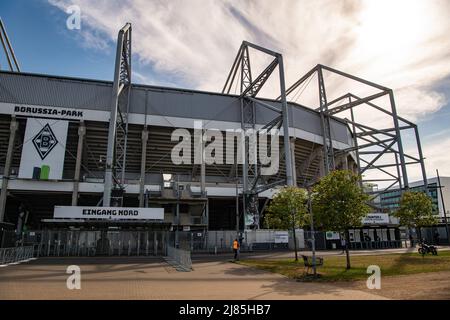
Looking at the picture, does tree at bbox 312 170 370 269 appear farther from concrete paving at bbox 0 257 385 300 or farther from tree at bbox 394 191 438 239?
tree at bbox 394 191 438 239

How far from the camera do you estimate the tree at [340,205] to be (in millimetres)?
17625

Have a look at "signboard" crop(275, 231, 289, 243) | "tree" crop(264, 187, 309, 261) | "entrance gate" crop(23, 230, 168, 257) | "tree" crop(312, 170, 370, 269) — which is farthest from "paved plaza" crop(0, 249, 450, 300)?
"signboard" crop(275, 231, 289, 243)

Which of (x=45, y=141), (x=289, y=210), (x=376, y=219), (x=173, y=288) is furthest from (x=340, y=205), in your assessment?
(x=45, y=141)

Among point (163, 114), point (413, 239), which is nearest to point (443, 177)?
point (413, 239)

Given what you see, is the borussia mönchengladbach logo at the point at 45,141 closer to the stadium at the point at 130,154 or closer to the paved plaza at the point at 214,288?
the stadium at the point at 130,154

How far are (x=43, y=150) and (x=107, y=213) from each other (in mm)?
13322

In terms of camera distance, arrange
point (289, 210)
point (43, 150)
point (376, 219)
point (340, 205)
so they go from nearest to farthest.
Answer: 1. point (340, 205)
2. point (289, 210)
3. point (43, 150)
4. point (376, 219)

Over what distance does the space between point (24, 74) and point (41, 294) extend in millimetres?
36699

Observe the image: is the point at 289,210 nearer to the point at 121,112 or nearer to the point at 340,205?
the point at 340,205

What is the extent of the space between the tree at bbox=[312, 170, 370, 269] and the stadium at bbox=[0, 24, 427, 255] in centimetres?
1377

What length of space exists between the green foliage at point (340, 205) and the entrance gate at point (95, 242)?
1774cm

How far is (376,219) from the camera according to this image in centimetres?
4112

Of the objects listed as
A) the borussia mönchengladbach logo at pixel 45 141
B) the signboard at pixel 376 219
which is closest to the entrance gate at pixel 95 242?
the borussia mönchengladbach logo at pixel 45 141

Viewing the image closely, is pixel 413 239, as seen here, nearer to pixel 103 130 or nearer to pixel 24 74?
pixel 103 130
